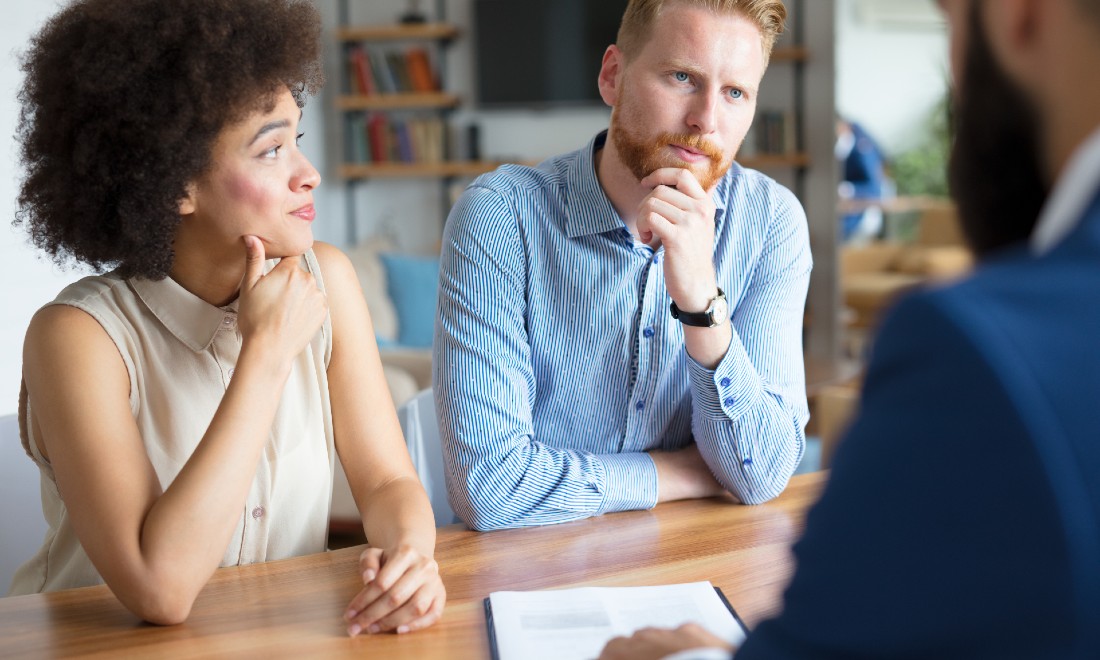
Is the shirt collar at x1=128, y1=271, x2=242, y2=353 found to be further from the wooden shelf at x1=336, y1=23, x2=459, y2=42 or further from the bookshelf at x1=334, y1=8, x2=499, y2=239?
the wooden shelf at x1=336, y1=23, x2=459, y2=42

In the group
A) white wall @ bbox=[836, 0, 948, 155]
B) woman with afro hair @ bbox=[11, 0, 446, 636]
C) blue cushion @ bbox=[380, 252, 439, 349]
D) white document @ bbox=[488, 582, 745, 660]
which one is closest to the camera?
white document @ bbox=[488, 582, 745, 660]

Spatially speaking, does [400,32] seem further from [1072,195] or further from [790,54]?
[1072,195]

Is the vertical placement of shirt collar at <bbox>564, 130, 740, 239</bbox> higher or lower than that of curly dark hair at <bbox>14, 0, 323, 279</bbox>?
lower

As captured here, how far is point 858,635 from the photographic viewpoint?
1.66 feet

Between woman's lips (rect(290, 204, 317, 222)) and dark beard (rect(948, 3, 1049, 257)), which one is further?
woman's lips (rect(290, 204, 317, 222))

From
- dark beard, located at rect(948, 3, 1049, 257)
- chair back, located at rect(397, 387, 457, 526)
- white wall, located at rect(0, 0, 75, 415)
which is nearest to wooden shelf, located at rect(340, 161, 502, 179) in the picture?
white wall, located at rect(0, 0, 75, 415)

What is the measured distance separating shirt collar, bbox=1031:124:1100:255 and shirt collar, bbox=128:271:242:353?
1.09 m

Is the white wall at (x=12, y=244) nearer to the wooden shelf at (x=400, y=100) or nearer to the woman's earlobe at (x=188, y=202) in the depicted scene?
the woman's earlobe at (x=188, y=202)

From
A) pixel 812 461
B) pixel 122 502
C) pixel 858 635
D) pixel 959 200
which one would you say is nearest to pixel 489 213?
pixel 122 502

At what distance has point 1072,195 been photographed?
0.50m

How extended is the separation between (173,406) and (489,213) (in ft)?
1.79

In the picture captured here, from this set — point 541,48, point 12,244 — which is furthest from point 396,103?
point 12,244

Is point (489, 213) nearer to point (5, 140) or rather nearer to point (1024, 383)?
point (1024, 383)

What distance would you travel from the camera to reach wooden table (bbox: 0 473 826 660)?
1017 mm
